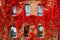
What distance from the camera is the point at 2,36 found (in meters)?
26.7

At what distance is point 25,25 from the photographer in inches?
1047

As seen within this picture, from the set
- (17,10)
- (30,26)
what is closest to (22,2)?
(17,10)

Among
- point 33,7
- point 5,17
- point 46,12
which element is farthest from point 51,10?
point 5,17

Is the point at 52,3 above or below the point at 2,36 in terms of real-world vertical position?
above

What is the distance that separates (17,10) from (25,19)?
1.37 m

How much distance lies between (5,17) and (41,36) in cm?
415

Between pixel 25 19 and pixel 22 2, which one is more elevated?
pixel 22 2

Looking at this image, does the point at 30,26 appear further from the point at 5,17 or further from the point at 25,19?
the point at 5,17

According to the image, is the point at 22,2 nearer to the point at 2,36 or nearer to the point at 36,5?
the point at 36,5

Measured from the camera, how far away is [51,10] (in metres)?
25.9

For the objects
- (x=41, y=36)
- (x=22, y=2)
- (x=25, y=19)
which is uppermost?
(x=22, y=2)

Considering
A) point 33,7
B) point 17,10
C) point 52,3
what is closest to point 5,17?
point 17,10

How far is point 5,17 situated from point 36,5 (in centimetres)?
349

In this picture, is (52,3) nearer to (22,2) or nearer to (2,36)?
(22,2)
